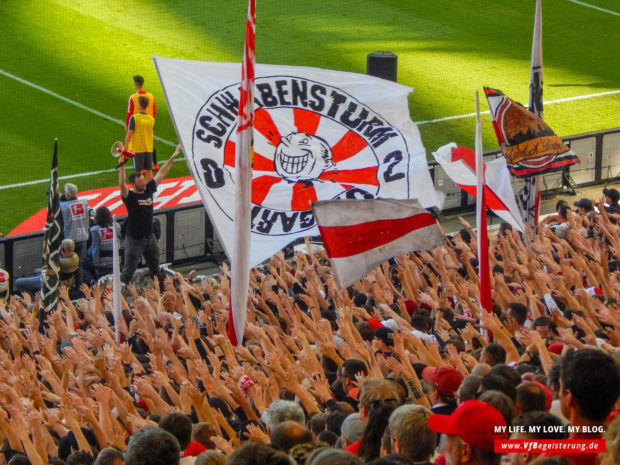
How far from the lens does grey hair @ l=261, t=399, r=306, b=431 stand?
17.9 ft

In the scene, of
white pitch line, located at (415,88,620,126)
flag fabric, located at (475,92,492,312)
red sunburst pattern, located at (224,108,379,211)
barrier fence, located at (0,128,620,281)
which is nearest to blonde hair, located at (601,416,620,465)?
flag fabric, located at (475,92,492,312)

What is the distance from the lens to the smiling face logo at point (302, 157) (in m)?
8.60

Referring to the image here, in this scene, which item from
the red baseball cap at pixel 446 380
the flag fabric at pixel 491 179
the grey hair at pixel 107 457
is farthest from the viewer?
the flag fabric at pixel 491 179

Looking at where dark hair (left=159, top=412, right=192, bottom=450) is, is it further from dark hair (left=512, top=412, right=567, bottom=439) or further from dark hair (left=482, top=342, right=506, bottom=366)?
dark hair (left=482, top=342, right=506, bottom=366)

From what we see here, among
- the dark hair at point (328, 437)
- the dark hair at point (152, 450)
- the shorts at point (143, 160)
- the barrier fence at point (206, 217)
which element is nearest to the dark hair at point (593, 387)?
the dark hair at point (328, 437)

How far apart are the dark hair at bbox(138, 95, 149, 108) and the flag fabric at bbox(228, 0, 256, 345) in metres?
8.45

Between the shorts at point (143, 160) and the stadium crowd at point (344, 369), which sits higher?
the shorts at point (143, 160)

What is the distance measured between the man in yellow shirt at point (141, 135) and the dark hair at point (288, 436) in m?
11.5

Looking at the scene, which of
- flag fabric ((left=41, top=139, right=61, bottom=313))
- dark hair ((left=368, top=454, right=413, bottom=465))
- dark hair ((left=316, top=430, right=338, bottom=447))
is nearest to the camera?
dark hair ((left=368, top=454, right=413, bottom=465))

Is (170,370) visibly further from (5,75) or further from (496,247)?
(5,75)

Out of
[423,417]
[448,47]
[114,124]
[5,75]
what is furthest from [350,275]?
[448,47]

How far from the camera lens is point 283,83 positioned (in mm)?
8680

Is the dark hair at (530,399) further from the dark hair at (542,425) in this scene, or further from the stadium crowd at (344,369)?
the dark hair at (542,425)

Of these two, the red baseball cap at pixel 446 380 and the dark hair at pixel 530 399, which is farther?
the red baseball cap at pixel 446 380
